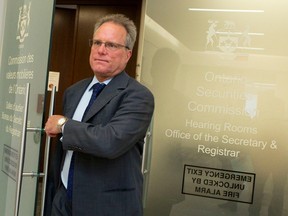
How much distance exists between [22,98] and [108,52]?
516mm

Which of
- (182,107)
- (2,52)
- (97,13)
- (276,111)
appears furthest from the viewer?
(97,13)

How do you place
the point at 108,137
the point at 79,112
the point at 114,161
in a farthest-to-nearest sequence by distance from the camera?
the point at 79,112, the point at 114,161, the point at 108,137

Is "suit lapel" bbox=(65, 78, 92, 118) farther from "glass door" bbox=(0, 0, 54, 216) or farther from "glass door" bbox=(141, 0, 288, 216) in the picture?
"glass door" bbox=(141, 0, 288, 216)

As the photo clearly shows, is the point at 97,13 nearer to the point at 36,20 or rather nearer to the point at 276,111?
the point at 276,111

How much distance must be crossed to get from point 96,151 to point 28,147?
423mm

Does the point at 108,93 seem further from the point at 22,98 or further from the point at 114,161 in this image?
the point at 22,98

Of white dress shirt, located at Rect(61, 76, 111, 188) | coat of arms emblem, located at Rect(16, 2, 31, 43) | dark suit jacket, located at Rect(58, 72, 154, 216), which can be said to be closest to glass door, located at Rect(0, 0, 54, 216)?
coat of arms emblem, located at Rect(16, 2, 31, 43)

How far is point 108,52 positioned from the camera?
1.68 m

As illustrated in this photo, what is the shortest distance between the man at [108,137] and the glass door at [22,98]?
0.44 ft

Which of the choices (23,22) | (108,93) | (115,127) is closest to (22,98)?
(23,22)

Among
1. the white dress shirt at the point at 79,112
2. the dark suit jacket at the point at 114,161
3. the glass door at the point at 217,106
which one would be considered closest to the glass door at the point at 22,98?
the white dress shirt at the point at 79,112

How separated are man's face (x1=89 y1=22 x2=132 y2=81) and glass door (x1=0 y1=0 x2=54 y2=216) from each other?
7.9 inches

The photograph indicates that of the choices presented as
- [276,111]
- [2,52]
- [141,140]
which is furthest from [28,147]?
[276,111]

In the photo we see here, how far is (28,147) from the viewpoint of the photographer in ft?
5.81
